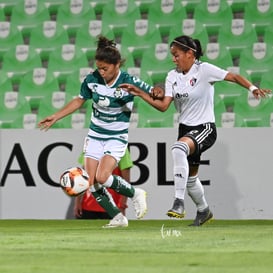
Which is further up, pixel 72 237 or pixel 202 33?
pixel 202 33

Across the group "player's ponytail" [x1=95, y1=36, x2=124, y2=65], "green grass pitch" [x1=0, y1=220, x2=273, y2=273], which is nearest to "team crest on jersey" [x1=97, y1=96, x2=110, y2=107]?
"player's ponytail" [x1=95, y1=36, x2=124, y2=65]

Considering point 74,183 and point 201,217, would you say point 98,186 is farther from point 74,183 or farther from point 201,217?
point 201,217

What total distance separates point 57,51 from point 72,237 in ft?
19.6

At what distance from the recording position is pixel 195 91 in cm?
892

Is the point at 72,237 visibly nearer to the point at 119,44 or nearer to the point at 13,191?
the point at 13,191

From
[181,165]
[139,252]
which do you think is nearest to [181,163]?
[181,165]

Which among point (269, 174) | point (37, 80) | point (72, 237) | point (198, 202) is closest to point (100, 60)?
point (198, 202)

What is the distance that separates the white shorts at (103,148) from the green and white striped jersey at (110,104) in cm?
4

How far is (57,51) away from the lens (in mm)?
12688

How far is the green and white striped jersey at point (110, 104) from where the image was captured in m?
8.95

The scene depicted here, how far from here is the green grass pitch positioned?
475 centimetres

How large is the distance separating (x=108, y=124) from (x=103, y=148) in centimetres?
22

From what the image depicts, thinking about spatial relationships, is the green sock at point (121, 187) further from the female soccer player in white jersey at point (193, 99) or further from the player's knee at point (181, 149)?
the player's knee at point (181, 149)

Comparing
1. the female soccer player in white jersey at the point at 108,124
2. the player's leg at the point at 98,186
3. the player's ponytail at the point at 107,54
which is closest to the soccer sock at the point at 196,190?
the female soccer player in white jersey at the point at 108,124
